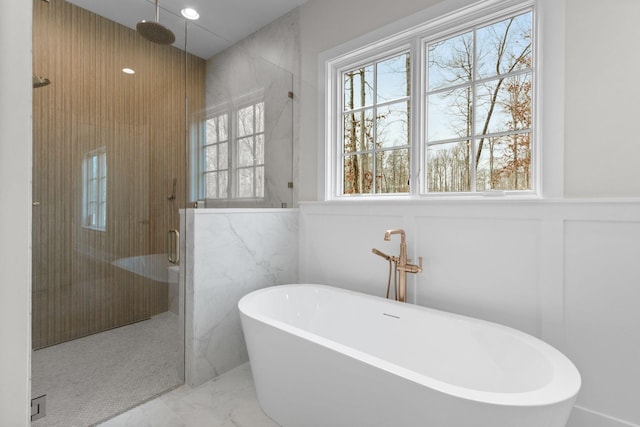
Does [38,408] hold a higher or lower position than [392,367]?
lower

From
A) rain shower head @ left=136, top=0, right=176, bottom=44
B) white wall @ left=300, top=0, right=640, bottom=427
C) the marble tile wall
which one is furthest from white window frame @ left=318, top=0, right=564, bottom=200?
rain shower head @ left=136, top=0, right=176, bottom=44

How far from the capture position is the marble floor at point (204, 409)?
5.27ft

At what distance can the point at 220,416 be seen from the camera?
1.67 metres

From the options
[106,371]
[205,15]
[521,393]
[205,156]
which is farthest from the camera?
[205,15]

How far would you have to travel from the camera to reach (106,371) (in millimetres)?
1859

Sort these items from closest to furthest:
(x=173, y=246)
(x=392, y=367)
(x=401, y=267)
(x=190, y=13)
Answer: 1. (x=392, y=367)
2. (x=401, y=267)
3. (x=173, y=246)
4. (x=190, y=13)

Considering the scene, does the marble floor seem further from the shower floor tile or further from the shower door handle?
the shower door handle

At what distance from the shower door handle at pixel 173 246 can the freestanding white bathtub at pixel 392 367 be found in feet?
1.96

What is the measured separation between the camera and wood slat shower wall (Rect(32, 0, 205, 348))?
64.8 inches

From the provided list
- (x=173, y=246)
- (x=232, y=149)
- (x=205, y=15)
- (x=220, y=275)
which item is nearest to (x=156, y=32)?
(x=232, y=149)

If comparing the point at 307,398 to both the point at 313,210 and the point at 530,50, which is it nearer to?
the point at 313,210

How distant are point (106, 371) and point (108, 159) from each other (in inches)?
50.0

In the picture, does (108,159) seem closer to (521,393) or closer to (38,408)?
(38,408)
